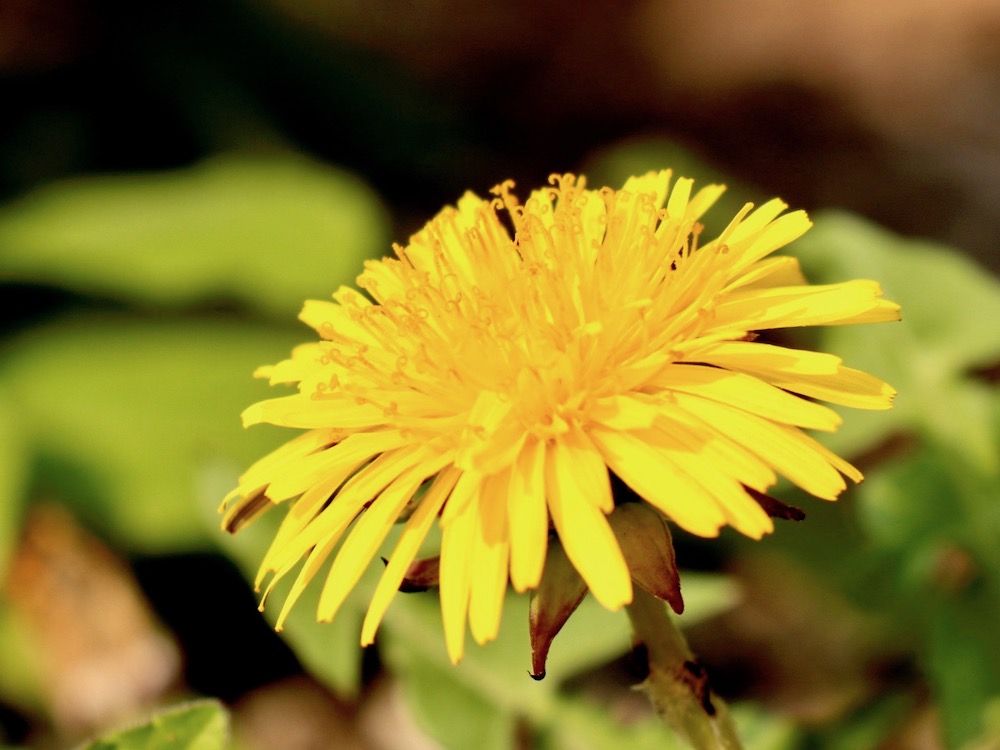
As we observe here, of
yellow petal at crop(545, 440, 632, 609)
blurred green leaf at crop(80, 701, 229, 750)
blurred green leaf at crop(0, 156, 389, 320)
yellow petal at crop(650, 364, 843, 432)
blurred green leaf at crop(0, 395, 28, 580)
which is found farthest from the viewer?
blurred green leaf at crop(0, 156, 389, 320)

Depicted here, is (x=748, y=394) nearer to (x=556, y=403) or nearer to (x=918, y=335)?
(x=556, y=403)

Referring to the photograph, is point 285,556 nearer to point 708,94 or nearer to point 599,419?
point 599,419

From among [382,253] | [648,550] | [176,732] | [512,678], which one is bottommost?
[512,678]

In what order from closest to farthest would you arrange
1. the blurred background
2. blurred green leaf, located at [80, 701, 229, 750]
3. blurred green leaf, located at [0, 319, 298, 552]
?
blurred green leaf, located at [80, 701, 229, 750] < the blurred background < blurred green leaf, located at [0, 319, 298, 552]

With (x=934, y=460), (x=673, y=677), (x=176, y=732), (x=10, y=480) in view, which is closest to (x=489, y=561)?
(x=673, y=677)

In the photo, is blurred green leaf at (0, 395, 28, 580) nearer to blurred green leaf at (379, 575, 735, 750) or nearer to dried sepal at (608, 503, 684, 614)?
blurred green leaf at (379, 575, 735, 750)

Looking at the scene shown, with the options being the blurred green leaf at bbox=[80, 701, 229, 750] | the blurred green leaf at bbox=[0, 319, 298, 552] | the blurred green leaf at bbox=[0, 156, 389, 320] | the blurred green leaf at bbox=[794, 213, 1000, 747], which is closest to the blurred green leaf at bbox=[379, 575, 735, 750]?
the blurred green leaf at bbox=[794, 213, 1000, 747]

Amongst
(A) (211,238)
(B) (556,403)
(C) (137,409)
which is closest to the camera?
(B) (556,403)
